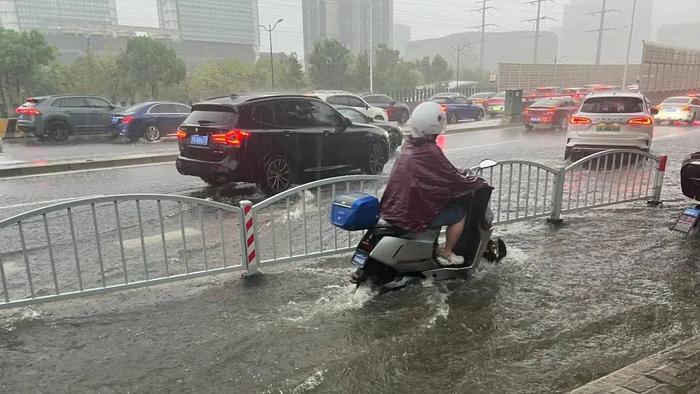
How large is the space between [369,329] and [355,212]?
0.88 m

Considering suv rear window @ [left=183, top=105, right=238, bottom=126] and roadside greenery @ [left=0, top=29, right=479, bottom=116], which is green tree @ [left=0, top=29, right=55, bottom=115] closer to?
roadside greenery @ [left=0, top=29, right=479, bottom=116]

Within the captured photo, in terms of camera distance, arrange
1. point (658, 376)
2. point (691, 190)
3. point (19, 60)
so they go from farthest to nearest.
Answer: point (19, 60), point (691, 190), point (658, 376)

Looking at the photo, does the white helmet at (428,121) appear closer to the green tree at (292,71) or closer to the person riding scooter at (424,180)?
the person riding scooter at (424,180)

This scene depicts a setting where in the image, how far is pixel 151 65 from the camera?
32.6 metres

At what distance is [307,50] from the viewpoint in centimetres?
4459

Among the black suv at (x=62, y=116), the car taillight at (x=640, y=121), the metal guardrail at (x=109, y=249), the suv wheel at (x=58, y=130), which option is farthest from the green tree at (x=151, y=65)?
the car taillight at (x=640, y=121)

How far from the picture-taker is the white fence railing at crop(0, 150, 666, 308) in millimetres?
4273

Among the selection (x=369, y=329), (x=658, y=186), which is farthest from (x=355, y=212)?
(x=658, y=186)

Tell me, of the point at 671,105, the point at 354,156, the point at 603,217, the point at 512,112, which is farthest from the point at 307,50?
the point at 603,217

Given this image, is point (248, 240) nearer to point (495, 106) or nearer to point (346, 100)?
point (346, 100)

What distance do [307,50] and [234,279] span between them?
42247 millimetres

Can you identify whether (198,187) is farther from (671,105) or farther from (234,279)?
(671,105)

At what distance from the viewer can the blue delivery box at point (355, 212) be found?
394 cm

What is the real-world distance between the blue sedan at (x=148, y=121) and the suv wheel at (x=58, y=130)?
1366mm
